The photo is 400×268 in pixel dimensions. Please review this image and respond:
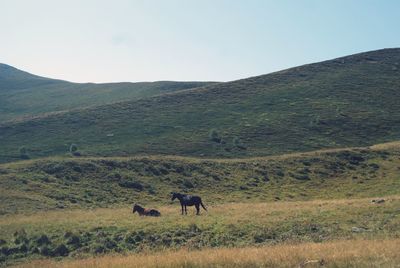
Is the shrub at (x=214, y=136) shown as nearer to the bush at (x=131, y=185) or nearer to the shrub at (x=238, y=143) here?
the shrub at (x=238, y=143)

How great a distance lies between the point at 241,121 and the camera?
84688 millimetres

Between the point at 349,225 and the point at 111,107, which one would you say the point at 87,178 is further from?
the point at 111,107

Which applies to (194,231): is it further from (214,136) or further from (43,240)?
(214,136)

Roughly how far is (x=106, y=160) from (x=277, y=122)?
123 ft

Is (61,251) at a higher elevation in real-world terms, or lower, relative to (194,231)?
lower

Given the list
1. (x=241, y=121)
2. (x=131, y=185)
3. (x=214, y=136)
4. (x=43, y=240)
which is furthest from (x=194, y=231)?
(x=241, y=121)

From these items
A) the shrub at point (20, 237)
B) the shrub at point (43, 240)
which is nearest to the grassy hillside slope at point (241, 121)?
the shrub at point (20, 237)

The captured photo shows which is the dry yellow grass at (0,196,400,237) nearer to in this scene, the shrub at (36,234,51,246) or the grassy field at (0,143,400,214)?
the shrub at (36,234,51,246)

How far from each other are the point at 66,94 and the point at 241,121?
8215 cm

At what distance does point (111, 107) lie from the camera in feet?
317

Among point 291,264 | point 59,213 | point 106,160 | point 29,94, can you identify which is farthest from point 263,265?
point 29,94

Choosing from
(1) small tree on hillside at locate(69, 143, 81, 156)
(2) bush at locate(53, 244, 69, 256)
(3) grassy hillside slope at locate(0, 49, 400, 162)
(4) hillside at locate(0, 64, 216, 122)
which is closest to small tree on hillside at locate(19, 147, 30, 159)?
(3) grassy hillside slope at locate(0, 49, 400, 162)

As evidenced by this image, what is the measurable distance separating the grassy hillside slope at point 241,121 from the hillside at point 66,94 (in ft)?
97.8

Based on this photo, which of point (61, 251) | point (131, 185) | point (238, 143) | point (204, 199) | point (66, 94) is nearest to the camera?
point (61, 251)
